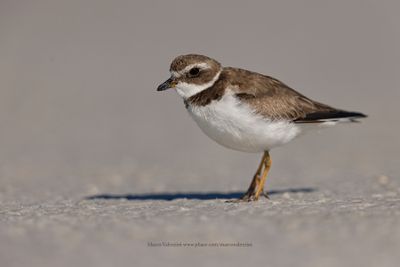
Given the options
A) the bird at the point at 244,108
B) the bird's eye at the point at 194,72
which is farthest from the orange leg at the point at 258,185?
the bird's eye at the point at 194,72

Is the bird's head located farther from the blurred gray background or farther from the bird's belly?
the blurred gray background

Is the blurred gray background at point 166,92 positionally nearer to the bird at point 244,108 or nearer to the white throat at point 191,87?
the bird at point 244,108

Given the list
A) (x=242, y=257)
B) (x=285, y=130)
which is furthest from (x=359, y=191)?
(x=242, y=257)

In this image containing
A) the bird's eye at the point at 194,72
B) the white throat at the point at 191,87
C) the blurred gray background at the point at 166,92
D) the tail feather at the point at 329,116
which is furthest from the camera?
the blurred gray background at the point at 166,92

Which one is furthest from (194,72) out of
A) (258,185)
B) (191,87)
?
(258,185)

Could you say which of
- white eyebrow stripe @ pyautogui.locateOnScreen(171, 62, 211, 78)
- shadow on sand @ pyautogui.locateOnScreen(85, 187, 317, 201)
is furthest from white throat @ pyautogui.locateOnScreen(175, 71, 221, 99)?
shadow on sand @ pyautogui.locateOnScreen(85, 187, 317, 201)
